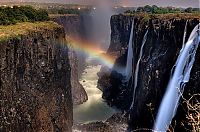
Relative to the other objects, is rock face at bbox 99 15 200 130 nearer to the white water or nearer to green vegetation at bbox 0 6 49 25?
the white water

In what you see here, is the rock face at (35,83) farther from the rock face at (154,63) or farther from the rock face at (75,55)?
the rock face at (75,55)

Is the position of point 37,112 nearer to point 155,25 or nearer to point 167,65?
point 167,65

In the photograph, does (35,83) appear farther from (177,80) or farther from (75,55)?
(75,55)

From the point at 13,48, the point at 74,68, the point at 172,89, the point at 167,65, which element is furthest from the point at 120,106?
the point at 13,48

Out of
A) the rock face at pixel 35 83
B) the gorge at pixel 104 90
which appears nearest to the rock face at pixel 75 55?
the gorge at pixel 104 90

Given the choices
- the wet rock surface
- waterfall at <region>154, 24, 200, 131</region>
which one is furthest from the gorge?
the wet rock surface

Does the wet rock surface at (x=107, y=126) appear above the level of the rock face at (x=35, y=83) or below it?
below
